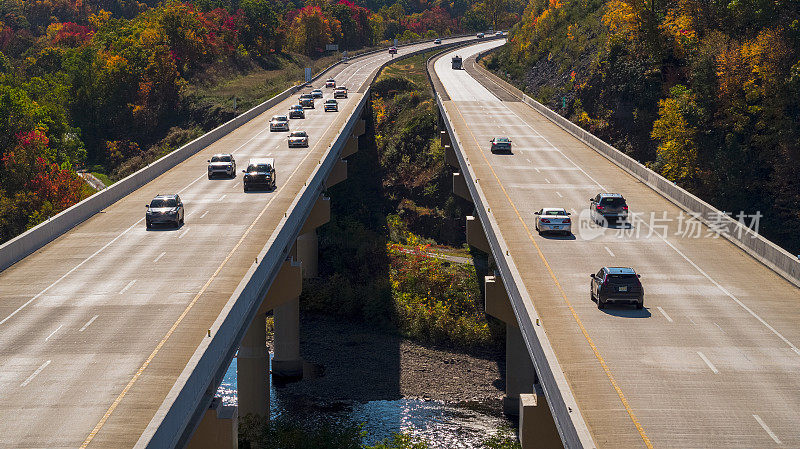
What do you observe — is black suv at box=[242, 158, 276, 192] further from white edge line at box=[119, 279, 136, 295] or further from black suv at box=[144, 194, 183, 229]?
white edge line at box=[119, 279, 136, 295]

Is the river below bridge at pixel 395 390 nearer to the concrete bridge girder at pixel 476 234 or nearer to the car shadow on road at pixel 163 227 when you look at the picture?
the concrete bridge girder at pixel 476 234

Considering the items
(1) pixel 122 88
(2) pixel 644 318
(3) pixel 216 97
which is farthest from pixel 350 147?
(1) pixel 122 88

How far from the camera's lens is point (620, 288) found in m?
33.1

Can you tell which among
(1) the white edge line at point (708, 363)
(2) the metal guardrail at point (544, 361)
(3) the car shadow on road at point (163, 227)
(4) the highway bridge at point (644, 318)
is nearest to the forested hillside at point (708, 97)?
(4) the highway bridge at point (644, 318)

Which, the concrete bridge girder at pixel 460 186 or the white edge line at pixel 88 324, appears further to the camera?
the concrete bridge girder at pixel 460 186

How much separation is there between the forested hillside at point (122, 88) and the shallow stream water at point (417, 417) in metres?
39.8

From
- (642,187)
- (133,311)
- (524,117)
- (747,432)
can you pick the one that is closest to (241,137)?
(524,117)

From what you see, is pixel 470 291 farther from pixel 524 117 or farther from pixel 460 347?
pixel 524 117

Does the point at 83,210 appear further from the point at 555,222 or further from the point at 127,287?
the point at 555,222

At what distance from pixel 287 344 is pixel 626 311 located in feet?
90.2

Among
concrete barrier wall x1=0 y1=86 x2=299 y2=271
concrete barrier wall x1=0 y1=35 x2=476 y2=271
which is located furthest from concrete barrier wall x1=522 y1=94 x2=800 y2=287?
concrete barrier wall x1=0 y1=86 x2=299 y2=271

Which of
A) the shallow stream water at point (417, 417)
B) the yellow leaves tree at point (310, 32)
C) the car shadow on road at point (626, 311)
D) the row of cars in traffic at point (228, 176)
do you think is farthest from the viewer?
the yellow leaves tree at point (310, 32)

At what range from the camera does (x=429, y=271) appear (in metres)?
71.4

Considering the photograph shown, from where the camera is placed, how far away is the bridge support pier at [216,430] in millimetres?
26484
